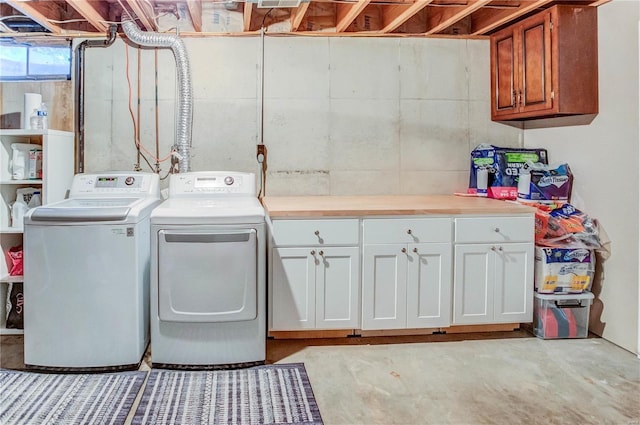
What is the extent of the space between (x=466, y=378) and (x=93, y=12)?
3.25 m

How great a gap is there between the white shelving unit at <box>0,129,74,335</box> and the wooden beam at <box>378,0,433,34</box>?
8.04 feet

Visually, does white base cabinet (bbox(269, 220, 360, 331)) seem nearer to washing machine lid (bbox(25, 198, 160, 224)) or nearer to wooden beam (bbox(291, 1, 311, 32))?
washing machine lid (bbox(25, 198, 160, 224))

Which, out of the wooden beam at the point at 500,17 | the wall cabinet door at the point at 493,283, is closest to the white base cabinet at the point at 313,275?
the wall cabinet door at the point at 493,283

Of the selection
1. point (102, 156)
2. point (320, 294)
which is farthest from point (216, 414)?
point (102, 156)

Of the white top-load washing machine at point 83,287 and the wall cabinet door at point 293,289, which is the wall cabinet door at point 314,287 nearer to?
the wall cabinet door at point 293,289

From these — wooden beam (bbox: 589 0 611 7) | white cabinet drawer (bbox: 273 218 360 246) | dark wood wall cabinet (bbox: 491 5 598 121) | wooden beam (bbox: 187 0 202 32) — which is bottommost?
white cabinet drawer (bbox: 273 218 360 246)

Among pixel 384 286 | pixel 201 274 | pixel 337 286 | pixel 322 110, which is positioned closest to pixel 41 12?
pixel 322 110

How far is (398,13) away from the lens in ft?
10.9

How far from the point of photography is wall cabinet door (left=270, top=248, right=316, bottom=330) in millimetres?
2967

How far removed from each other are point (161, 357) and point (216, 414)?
0.65 meters

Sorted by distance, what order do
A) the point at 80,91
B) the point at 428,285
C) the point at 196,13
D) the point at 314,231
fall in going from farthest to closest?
the point at 80,91, the point at 196,13, the point at 428,285, the point at 314,231

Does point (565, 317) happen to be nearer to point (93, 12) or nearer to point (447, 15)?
point (447, 15)

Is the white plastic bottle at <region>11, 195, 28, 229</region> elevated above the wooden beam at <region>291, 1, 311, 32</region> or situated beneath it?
situated beneath

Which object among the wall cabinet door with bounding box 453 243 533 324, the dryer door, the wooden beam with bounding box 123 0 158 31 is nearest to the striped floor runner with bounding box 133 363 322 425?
the dryer door
